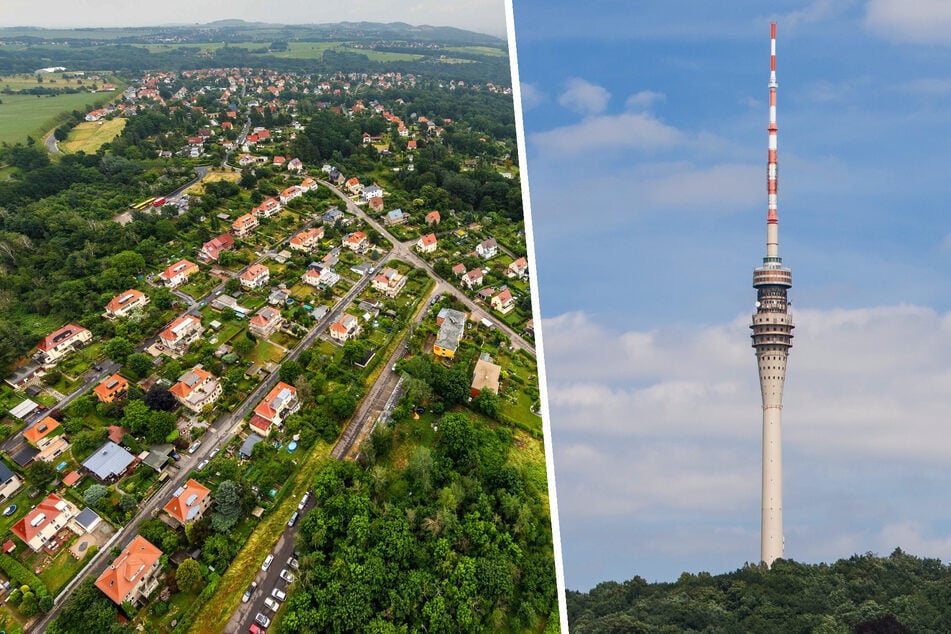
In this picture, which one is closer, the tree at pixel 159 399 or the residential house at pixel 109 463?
the residential house at pixel 109 463

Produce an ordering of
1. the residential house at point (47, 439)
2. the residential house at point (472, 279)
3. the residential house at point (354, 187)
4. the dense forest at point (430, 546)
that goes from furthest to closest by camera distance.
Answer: the residential house at point (354, 187) < the residential house at point (472, 279) < the residential house at point (47, 439) < the dense forest at point (430, 546)

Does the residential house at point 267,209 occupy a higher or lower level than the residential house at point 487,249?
higher

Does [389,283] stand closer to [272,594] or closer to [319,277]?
[319,277]

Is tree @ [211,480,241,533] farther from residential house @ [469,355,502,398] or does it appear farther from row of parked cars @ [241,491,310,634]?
residential house @ [469,355,502,398]

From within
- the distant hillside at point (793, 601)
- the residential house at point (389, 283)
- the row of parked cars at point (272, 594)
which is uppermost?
the residential house at point (389, 283)

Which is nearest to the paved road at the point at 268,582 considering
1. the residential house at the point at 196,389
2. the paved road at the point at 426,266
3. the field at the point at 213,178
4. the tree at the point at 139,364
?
the residential house at the point at 196,389

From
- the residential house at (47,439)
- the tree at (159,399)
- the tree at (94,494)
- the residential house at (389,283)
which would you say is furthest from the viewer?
the residential house at (389,283)

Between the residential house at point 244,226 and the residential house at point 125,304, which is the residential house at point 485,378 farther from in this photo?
the residential house at point 244,226

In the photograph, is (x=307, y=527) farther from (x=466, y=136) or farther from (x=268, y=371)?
(x=466, y=136)
